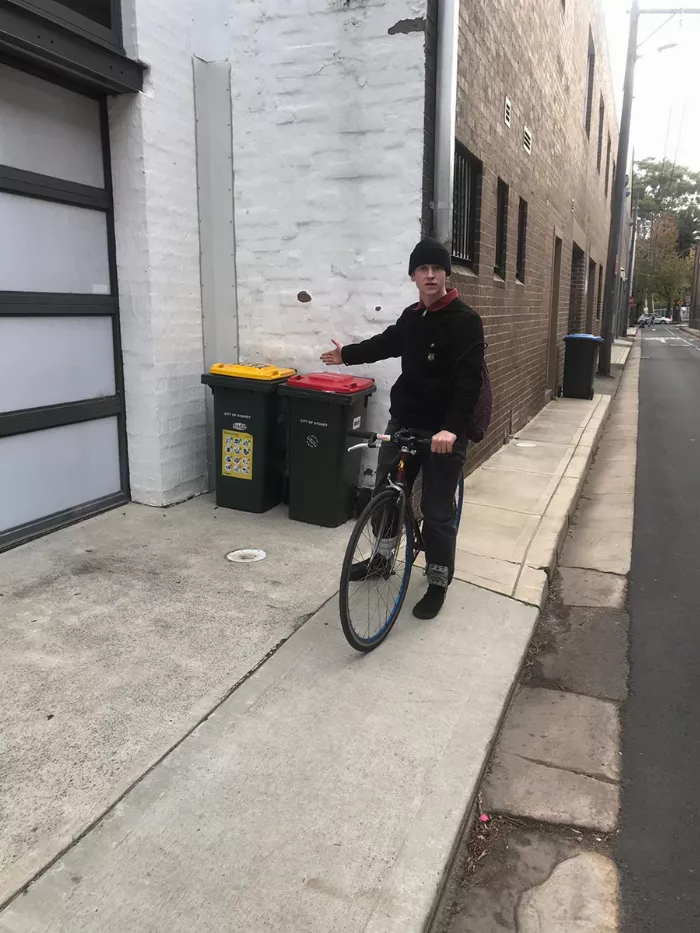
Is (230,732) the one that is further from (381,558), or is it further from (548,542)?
(548,542)

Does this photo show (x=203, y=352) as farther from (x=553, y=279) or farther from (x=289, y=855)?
(x=553, y=279)

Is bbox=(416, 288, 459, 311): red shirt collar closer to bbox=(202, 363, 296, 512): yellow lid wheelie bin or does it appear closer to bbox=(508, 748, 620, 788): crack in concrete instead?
bbox=(202, 363, 296, 512): yellow lid wheelie bin

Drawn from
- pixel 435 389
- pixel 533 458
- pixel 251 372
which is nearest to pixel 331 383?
pixel 251 372

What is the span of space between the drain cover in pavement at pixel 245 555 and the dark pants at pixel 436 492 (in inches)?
47.7

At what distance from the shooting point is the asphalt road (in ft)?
7.73

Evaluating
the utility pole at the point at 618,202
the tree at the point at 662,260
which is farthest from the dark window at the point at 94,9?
the tree at the point at 662,260

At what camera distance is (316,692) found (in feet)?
10.4

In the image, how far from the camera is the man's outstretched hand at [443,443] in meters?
3.42

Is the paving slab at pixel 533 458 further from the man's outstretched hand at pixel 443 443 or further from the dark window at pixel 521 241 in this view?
the man's outstretched hand at pixel 443 443

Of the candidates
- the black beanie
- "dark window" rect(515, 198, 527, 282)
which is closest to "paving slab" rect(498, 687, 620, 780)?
the black beanie

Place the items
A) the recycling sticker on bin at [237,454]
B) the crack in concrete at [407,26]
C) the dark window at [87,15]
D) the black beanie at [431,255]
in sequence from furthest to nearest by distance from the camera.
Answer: the recycling sticker on bin at [237,454] → the crack in concrete at [407,26] → the dark window at [87,15] → the black beanie at [431,255]

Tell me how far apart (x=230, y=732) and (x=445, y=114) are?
14.1 ft

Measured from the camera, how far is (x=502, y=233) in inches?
323

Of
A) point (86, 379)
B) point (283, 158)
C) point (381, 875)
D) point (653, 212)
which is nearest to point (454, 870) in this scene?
point (381, 875)
